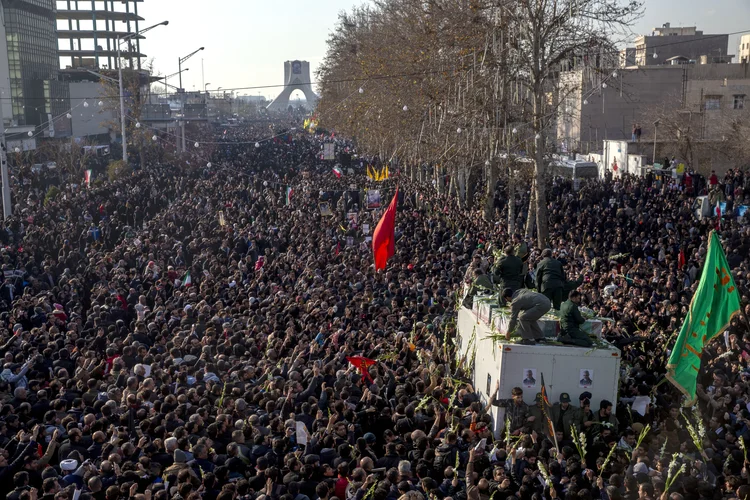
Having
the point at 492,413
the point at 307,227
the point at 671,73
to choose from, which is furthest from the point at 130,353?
the point at 671,73

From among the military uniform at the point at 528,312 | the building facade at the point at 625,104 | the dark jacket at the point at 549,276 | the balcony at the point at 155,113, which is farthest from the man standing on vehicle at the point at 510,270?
the balcony at the point at 155,113

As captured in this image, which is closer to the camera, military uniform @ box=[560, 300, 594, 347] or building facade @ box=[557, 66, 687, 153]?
military uniform @ box=[560, 300, 594, 347]

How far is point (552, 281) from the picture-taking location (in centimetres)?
1080

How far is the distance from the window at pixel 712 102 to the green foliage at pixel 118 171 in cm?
3141

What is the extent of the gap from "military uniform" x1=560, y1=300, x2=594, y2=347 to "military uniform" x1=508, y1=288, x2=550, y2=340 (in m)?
0.28

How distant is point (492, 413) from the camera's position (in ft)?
33.4

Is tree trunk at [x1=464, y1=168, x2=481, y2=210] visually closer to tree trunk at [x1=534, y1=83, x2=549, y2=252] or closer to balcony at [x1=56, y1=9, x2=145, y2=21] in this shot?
tree trunk at [x1=534, y1=83, x2=549, y2=252]

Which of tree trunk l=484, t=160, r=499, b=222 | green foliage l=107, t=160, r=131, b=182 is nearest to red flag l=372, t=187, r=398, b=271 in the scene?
tree trunk l=484, t=160, r=499, b=222

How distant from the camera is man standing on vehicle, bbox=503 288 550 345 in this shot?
9914 mm

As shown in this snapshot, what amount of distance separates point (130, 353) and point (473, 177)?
3016 cm

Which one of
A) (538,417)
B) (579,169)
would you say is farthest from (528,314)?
(579,169)

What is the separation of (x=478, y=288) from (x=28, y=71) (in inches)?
2866

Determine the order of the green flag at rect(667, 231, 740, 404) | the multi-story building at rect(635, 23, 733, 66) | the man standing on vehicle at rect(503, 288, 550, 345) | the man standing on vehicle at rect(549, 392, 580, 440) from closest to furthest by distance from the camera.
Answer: the green flag at rect(667, 231, 740, 404)
the man standing on vehicle at rect(549, 392, 580, 440)
the man standing on vehicle at rect(503, 288, 550, 345)
the multi-story building at rect(635, 23, 733, 66)

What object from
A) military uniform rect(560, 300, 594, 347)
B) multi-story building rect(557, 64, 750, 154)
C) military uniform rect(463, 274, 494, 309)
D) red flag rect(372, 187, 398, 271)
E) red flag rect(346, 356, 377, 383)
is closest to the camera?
military uniform rect(560, 300, 594, 347)
